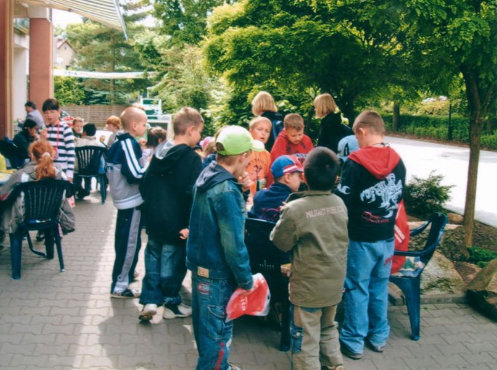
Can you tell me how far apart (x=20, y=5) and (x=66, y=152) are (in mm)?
9371

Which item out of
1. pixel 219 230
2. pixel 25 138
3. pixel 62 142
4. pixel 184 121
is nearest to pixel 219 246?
pixel 219 230

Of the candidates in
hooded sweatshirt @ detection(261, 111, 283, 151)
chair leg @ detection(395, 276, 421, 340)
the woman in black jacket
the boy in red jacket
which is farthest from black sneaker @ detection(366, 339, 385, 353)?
the woman in black jacket

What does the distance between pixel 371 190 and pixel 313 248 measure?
95 centimetres

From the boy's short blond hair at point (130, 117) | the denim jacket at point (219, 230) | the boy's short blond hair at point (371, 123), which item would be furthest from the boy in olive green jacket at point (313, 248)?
the boy's short blond hair at point (130, 117)

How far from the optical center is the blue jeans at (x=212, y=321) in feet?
11.4

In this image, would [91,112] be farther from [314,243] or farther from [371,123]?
Answer: [314,243]

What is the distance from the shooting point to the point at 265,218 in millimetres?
4453

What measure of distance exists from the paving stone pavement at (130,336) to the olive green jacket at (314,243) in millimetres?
827

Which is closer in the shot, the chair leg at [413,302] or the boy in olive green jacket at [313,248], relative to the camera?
the boy in olive green jacket at [313,248]

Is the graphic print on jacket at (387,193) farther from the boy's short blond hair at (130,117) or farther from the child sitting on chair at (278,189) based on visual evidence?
the boy's short blond hair at (130,117)

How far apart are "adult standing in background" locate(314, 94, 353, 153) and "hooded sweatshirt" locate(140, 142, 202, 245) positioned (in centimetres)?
259

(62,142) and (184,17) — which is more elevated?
(184,17)

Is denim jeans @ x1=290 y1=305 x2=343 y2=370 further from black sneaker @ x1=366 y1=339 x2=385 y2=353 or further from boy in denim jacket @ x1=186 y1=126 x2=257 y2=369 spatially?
black sneaker @ x1=366 y1=339 x2=385 y2=353

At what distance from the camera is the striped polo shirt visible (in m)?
7.40
